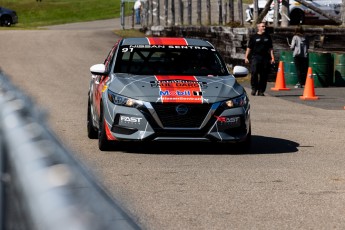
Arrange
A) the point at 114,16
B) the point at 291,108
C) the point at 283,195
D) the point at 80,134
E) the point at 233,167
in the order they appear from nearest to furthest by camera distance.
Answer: the point at 283,195, the point at 233,167, the point at 80,134, the point at 291,108, the point at 114,16

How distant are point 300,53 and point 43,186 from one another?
23.4 m

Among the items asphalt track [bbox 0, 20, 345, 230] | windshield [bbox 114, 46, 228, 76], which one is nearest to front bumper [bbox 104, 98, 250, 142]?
asphalt track [bbox 0, 20, 345, 230]

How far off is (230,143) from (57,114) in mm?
6144

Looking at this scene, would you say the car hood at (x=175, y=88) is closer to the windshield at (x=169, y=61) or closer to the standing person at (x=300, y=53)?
the windshield at (x=169, y=61)

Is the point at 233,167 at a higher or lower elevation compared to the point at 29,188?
lower

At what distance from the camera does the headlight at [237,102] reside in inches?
468

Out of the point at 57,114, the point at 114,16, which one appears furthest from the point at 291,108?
the point at 114,16

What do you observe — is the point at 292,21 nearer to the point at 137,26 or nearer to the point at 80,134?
the point at 137,26

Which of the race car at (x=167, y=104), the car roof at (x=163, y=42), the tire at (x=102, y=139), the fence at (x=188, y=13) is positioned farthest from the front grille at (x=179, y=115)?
the fence at (x=188, y=13)

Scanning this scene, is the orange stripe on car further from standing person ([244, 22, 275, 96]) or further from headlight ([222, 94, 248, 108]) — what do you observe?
standing person ([244, 22, 275, 96])

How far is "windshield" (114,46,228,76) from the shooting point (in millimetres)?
12781

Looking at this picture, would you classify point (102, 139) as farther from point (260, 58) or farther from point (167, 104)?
point (260, 58)

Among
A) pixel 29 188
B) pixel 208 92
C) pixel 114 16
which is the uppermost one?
pixel 29 188

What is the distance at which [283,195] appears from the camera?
28.8 ft
